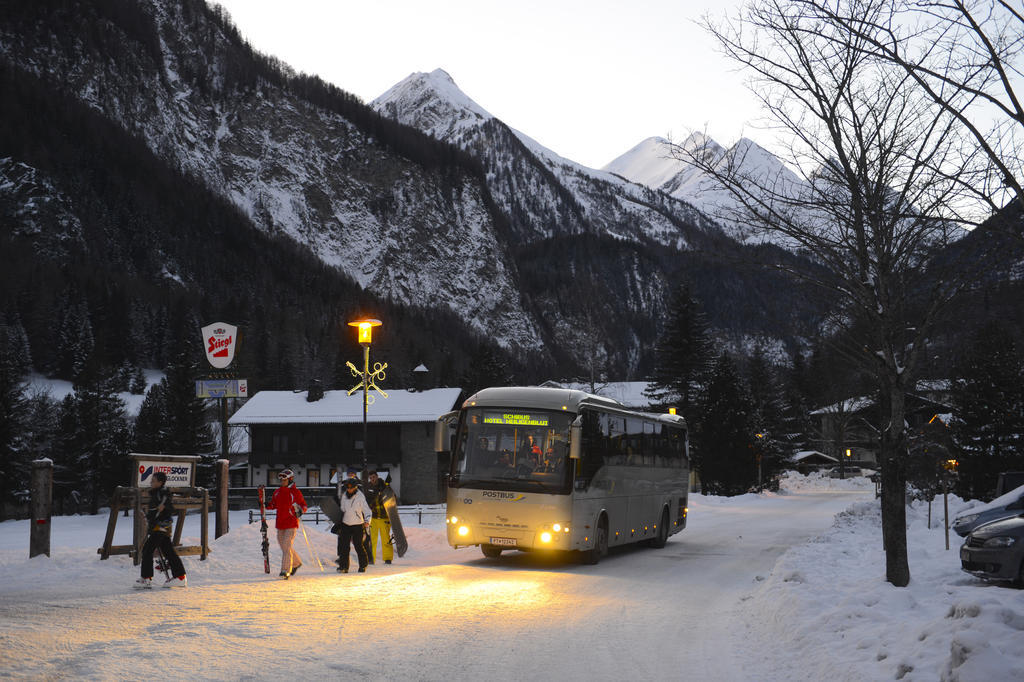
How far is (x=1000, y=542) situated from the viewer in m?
13.5

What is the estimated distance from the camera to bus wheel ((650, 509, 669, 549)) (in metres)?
23.7

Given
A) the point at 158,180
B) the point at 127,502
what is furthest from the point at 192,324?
the point at 127,502

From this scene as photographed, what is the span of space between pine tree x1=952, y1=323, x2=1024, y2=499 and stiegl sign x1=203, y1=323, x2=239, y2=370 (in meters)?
26.3

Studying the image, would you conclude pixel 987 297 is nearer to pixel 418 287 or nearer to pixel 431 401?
pixel 431 401

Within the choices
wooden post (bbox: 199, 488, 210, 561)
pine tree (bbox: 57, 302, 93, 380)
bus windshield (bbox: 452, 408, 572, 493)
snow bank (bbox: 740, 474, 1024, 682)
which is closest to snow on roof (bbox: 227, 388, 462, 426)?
bus windshield (bbox: 452, 408, 572, 493)

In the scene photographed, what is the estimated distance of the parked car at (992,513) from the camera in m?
20.1

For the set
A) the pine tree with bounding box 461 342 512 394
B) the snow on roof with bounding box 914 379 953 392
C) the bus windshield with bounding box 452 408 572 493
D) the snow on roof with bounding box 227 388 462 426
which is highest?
the pine tree with bounding box 461 342 512 394

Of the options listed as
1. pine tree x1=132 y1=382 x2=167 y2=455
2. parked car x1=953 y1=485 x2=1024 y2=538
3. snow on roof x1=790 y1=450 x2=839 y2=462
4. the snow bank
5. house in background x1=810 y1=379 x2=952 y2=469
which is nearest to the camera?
the snow bank

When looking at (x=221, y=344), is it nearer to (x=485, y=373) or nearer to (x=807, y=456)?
(x=485, y=373)

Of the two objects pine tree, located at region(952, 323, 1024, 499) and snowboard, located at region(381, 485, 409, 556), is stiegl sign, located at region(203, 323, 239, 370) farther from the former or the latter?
pine tree, located at region(952, 323, 1024, 499)

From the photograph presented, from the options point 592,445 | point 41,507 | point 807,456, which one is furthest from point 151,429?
point 807,456

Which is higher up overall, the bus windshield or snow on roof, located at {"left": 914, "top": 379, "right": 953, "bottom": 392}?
snow on roof, located at {"left": 914, "top": 379, "right": 953, "bottom": 392}

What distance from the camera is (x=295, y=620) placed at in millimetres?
10961

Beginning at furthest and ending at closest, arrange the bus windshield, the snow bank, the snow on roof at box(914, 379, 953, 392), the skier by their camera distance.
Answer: the bus windshield → the snow on roof at box(914, 379, 953, 392) → the skier → the snow bank
